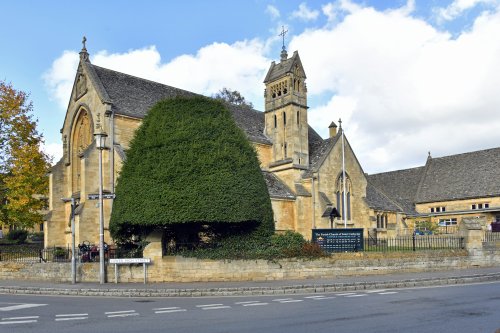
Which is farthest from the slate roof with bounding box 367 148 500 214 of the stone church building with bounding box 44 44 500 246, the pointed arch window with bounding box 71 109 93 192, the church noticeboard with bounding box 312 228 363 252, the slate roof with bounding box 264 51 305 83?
the pointed arch window with bounding box 71 109 93 192

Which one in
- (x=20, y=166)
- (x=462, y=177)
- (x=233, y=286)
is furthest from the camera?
(x=462, y=177)

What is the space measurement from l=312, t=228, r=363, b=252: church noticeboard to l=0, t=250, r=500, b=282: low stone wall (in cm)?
83

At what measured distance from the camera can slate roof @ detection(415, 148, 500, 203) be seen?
2121 inches

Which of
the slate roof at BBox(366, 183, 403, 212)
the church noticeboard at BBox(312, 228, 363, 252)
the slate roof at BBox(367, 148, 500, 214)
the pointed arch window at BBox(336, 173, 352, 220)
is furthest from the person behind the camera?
the slate roof at BBox(367, 148, 500, 214)

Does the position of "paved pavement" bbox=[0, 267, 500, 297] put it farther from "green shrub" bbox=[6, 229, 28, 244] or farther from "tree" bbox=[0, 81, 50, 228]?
"green shrub" bbox=[6, 229, 28, 244]

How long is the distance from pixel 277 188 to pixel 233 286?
20.8 m

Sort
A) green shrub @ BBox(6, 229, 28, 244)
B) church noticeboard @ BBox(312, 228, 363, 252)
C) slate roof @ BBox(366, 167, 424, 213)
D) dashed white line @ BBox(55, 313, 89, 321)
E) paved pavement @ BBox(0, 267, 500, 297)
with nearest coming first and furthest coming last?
dashed white line @ BBox(55, 313, 89, 321) < paved pavement @ BBox(0, 267, 500, 297) < church noticeboard @ BBox(312, 228, 363, 252) < green shrub @ BBox(6, 229, 28, 244) < slate roof @ BBox(366, 167, 424, 213)

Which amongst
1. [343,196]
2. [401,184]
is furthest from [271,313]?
[401,184]

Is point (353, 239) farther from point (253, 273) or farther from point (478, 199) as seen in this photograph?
point (478, 199)

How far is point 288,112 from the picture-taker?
42406mm

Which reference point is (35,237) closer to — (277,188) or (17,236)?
(17,236)

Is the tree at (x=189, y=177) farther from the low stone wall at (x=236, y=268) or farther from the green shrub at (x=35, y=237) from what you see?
the green shrub at (x=35, y=237)

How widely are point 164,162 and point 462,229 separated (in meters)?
17.7

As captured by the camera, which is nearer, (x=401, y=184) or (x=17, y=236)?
(x=17, y=236)
